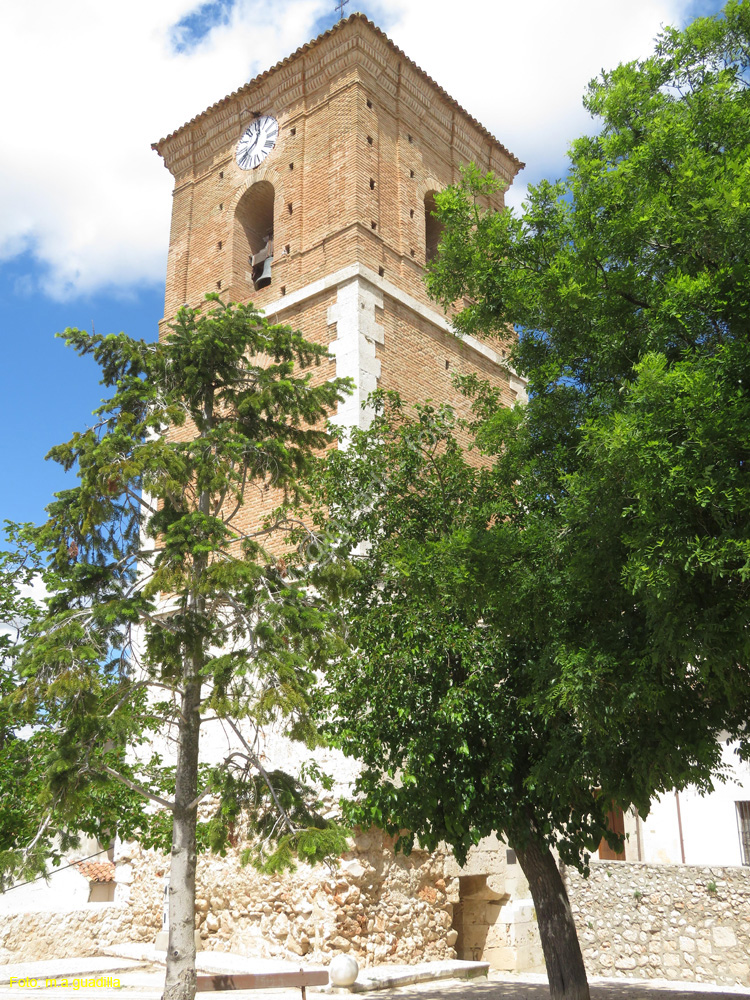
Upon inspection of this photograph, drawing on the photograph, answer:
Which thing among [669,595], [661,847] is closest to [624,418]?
[669,595]

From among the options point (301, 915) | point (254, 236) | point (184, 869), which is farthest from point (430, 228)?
point (184, 869)

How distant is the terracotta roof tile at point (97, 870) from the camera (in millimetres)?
15015

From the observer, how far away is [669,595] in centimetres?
507

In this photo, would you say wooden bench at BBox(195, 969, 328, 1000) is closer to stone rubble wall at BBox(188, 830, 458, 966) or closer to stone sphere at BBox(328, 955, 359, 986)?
stone sphere at BBox(328, 955, 359, 986)

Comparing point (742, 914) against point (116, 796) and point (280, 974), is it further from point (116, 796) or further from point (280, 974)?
point (116, 796)

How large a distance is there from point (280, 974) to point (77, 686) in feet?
15.7

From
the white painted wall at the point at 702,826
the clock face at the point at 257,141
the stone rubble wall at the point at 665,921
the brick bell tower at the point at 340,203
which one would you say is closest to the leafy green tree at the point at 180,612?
the brick bell tower at the point at 340,203

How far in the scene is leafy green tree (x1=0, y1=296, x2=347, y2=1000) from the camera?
6484mm

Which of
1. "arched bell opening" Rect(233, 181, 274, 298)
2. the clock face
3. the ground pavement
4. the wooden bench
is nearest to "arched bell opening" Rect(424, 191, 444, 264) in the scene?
"arched bell opening" Rect(233, 181, 274, 298)

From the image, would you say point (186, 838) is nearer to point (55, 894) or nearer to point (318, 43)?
point (55, 894)

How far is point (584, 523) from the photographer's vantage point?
19.8 feet

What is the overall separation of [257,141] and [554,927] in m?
14.3

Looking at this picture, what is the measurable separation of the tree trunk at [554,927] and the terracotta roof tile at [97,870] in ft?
32.0

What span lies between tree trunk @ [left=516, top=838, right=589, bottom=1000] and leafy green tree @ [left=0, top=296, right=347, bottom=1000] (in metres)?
2.28
